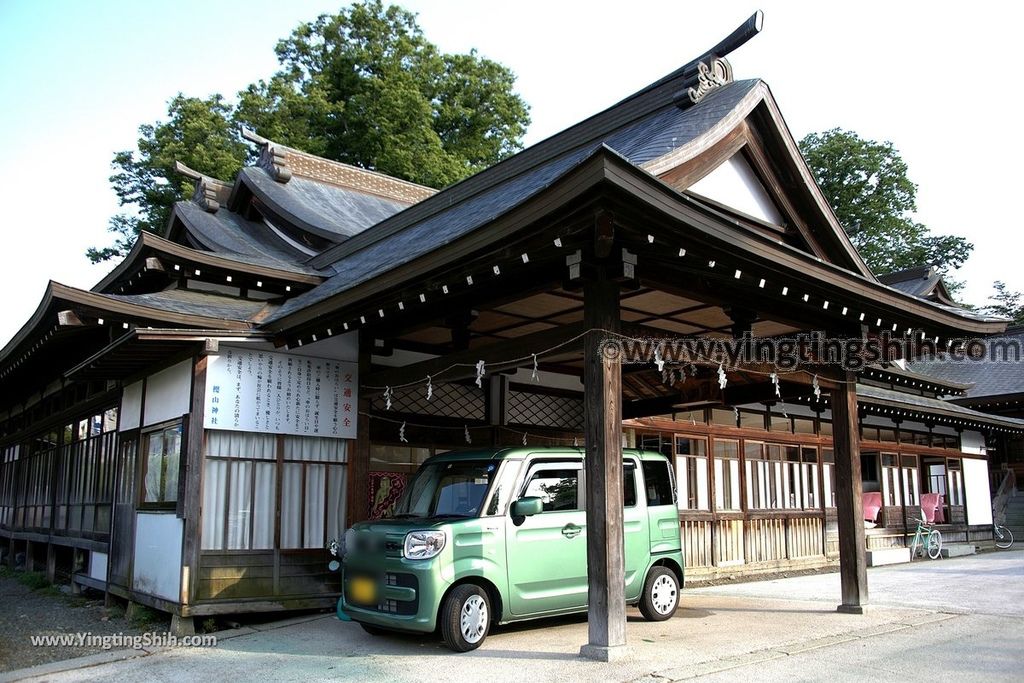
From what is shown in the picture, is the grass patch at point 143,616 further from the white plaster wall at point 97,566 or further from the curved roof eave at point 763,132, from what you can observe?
the curved roof eave at point 763,132

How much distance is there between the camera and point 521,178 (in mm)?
11961

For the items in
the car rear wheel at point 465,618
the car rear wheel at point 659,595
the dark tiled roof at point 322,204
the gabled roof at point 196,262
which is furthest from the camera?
the dark tiled roof at point 322,204

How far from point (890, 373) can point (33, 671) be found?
581 inches

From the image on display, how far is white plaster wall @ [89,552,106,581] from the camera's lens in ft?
37.4

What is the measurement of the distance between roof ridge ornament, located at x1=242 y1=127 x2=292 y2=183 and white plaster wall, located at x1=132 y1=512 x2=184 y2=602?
877 centimetres

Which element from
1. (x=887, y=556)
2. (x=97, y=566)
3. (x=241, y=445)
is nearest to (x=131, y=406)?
(x=97, y=566)

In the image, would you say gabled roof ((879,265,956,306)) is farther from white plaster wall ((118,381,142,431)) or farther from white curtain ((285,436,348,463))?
white plaster wall ((118,381,142,431))

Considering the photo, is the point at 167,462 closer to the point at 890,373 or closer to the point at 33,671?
the point at 33,671

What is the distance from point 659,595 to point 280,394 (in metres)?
5.01

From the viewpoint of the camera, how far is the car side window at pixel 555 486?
808 centimetres

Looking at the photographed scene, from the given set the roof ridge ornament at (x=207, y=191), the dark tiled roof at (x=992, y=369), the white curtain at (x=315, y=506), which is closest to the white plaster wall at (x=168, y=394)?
the white curtain at (x=315, y=506)

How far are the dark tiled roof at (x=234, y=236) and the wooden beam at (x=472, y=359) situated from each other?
322 centimetres

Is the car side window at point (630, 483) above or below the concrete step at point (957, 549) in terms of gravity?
above

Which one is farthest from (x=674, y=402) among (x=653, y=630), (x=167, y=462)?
(x=167, y=462)
